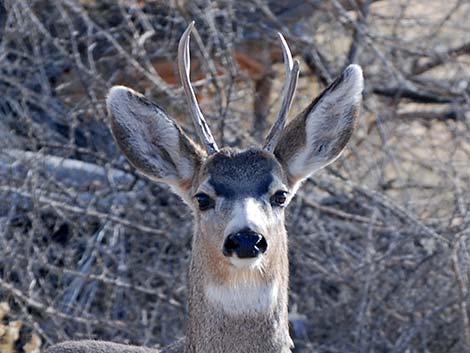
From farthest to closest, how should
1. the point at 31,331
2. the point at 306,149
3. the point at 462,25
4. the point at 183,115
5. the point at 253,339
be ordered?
1. the point at 462,25
2. the point at 183,115
3. the point at 31,331
4. the point at 306,149
5. the point at 253,339

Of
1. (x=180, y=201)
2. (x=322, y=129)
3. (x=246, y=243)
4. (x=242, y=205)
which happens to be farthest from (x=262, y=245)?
(x=180, y=201)

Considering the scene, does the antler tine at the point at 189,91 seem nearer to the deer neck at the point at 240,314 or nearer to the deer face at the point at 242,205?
the deer face at the point at 242,205

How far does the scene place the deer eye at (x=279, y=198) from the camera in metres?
5.38

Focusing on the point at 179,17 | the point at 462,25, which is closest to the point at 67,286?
the point at 179,17

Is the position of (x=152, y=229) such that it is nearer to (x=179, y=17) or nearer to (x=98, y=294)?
(x=98, y=294)

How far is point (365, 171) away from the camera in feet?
28.6

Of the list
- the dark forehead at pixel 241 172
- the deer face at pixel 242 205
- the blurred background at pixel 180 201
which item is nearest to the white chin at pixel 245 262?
the deer face at pixel 242 205

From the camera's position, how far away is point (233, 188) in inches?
209

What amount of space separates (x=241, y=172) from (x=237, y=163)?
0.19ft

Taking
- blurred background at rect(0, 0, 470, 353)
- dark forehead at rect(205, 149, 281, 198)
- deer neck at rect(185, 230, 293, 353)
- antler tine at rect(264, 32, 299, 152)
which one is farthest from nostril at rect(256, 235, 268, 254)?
blurred background at rect(0, 0, 470, 353)

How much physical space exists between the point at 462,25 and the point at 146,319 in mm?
3297

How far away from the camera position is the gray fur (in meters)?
5.21

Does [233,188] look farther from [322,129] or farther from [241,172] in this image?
[322,129]

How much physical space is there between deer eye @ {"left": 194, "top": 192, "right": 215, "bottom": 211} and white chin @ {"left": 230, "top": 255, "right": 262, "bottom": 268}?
321 mm
